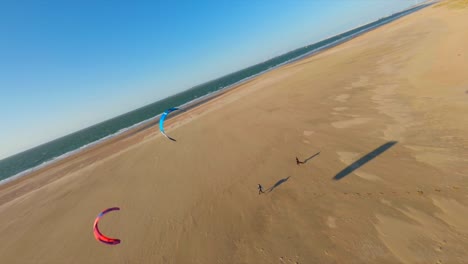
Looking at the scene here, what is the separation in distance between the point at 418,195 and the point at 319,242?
3708 millimetres

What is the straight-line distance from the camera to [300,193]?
10180 millimetres

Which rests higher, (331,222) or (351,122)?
(351,122)

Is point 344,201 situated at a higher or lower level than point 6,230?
lower

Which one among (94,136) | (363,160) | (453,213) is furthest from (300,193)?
(94,136)

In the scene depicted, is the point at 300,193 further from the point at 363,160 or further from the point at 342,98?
the point at 342,98

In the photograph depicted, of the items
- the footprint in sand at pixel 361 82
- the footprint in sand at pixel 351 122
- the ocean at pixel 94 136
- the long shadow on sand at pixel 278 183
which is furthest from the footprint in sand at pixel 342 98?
the ocean at pixel 94 136

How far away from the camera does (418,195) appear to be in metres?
8.05

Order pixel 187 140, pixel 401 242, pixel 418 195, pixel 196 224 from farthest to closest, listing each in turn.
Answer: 1. pixel 187 140
2. pixel 196 224
3. pixel 418 195
4. pixel 401 242

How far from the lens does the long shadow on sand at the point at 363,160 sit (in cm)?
1046

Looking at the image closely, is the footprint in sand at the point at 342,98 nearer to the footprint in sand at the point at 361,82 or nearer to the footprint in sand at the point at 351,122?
the footprint in sand at the point at 361,82

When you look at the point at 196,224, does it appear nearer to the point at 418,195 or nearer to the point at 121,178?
the point at 418,195

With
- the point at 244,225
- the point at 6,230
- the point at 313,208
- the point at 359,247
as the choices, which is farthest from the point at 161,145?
the point at 359,247

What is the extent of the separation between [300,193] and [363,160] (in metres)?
3.38

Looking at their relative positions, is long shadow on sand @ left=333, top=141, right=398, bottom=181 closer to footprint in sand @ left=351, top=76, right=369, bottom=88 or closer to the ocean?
footprint in sand @ left=351, top=76, right=369, bottom=88
